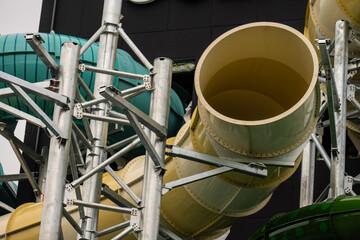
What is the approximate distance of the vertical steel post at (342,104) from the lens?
46.3ft

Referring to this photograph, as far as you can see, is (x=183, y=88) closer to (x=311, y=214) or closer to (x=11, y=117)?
(x=11, y=117)

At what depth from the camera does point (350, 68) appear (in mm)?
15430

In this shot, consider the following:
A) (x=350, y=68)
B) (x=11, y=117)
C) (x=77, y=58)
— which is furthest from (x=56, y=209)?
(x=11, y=117)

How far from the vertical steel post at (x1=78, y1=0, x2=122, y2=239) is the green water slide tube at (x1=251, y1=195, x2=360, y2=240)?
9.06ft

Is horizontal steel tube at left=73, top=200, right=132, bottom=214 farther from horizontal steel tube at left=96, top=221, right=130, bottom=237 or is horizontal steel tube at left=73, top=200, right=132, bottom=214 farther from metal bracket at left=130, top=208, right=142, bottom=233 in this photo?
horizontal steel tube at left=96, top=221, right=130, bottom=237

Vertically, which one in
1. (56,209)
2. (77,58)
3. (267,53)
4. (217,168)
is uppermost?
(267,53)

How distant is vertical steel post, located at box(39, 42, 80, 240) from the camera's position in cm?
1182

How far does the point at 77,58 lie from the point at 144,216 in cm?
245

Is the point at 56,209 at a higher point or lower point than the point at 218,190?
lower

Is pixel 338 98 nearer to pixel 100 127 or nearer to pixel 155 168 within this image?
pixel 155 168

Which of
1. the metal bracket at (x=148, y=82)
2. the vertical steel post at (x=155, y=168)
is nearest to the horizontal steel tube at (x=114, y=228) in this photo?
the vertical steel post at (x=155, y=168)

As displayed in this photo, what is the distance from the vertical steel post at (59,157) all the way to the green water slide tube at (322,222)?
3297 millimetres

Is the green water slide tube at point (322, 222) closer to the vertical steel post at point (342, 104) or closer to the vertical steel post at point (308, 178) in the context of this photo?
the vertical steel post at point (342, 104)

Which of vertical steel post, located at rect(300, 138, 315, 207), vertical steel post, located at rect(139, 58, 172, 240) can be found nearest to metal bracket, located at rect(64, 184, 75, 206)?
vertical steel post, located at rect(139, 58, 172, 240)
